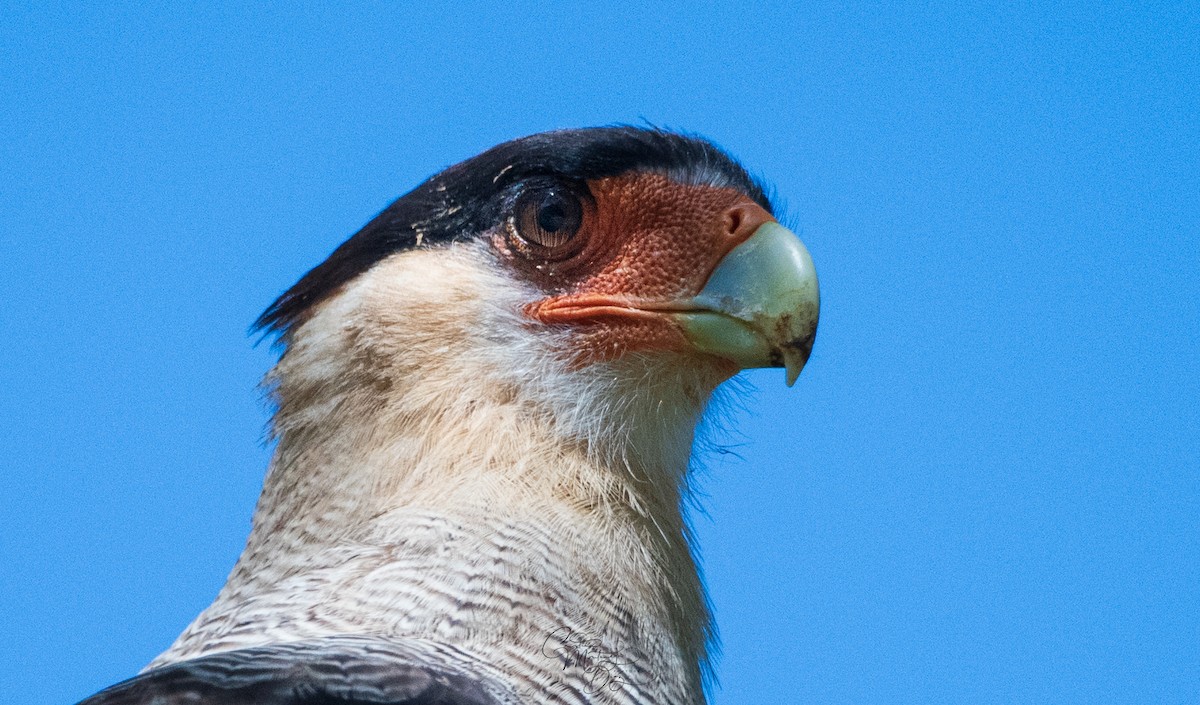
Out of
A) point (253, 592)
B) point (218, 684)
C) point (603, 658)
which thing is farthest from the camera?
point (253, 592)

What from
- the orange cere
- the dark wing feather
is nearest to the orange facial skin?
the orange cere

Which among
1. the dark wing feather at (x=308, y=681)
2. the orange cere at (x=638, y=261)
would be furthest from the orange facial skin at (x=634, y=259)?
the dark wing feather at (x=308, y=681)

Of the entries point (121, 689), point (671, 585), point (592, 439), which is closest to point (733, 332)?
point (592, 439)

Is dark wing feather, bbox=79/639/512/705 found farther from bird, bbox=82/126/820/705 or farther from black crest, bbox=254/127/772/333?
black crest, bbox=254/127/772/333

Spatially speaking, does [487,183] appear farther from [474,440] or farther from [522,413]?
[474,440]

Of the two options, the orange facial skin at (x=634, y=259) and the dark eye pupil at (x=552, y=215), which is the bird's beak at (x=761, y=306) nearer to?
the orange facial skin at (x=634, y=259)

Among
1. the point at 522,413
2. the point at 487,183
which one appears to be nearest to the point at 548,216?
the point at 487,183

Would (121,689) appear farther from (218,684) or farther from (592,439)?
(592,439)
